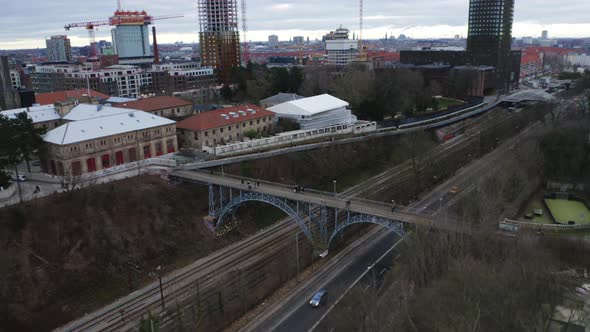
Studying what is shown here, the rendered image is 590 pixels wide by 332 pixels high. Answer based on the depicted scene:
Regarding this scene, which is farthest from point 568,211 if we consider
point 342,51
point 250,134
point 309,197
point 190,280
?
point 342,51

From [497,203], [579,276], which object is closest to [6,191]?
[497,203]

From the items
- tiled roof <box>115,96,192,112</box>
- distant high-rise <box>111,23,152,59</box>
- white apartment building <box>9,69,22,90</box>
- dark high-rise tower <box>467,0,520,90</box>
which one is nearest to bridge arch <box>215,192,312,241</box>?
tiled roof <box>115,96,192,112</box>

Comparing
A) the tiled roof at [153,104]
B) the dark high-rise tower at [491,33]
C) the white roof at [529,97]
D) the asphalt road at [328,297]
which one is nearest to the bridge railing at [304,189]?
the asphalt road at [328,297]

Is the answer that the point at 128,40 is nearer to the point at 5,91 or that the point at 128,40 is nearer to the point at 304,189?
the point at 5,91

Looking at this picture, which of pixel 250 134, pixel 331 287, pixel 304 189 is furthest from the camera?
pixel 250 134

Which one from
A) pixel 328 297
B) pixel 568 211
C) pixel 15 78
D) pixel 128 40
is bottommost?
pixel 328 297

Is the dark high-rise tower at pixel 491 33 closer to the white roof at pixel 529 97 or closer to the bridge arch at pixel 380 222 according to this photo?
the white roof at pixel 529 97
